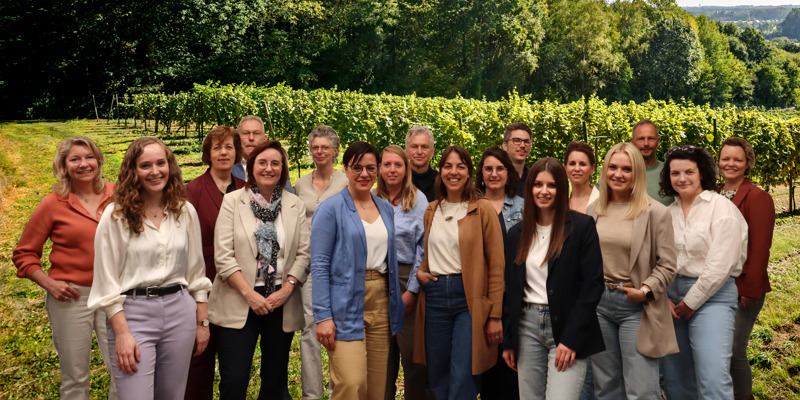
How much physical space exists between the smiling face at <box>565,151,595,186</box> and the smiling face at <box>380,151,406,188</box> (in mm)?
1199

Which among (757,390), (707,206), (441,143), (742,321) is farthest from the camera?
(441,143)

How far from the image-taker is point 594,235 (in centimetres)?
295

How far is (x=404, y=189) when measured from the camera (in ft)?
12.0

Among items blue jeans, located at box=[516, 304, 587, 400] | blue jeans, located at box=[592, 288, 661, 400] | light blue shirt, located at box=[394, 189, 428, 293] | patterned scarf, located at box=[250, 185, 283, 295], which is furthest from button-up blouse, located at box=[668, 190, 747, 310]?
patterned scarf, located at box=[250, 185, 283, 295]

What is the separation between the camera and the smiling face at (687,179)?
353cm

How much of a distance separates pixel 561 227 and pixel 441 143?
28.5 feet

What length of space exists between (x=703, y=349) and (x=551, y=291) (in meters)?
1.04

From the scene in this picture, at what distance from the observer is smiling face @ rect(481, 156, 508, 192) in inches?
146

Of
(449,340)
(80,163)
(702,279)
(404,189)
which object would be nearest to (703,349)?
(702,279)

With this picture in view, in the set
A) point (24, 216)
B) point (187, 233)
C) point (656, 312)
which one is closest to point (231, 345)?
point (187, 233)

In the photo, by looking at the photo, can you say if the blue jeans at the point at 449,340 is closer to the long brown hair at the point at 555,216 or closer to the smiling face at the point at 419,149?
the long brown hair at the point at 555,216

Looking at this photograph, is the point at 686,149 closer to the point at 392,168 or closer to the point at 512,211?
the point at 512,211

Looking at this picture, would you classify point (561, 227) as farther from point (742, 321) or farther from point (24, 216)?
Result: point (24, 216)

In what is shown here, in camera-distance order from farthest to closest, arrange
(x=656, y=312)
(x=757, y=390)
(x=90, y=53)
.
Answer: (x=90, y=53) < (x=757, y=390) < (x=656, y=312)
